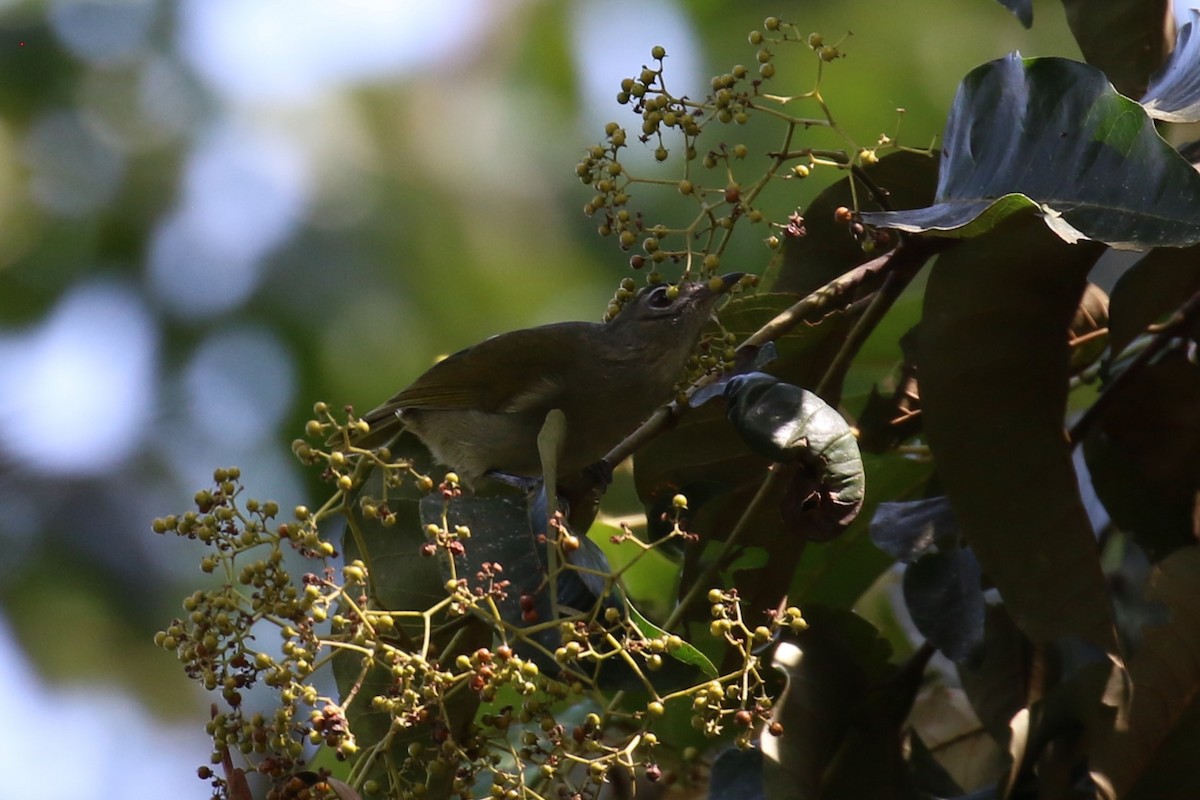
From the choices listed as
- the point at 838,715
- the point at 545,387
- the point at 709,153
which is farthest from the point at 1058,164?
the point at 545,387

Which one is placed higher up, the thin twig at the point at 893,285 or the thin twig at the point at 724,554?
the thin twig at the point at 893,285

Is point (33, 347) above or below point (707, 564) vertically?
above

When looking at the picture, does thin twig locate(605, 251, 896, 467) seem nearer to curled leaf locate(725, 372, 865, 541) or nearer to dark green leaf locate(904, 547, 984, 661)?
curled leaf locate(725, 372, 865, 541)

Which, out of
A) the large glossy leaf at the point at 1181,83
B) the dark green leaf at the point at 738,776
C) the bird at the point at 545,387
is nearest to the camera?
the large glossy leaf at the point at 1181,83

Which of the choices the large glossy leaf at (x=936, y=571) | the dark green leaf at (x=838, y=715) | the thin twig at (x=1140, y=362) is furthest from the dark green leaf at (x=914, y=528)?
the thin twig at (x=1140, y=362)

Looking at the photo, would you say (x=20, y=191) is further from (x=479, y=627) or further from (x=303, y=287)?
(x=479, y=627)

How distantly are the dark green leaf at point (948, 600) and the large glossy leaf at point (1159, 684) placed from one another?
235 millimetres

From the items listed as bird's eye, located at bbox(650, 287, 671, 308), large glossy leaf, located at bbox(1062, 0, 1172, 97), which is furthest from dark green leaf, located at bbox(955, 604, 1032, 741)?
large glossy leaf, located at bbox(1062, 0, 1172, 97)

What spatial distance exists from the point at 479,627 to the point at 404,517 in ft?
0.97

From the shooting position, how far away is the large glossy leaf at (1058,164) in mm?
1416

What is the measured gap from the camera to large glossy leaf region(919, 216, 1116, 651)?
71.4 inches

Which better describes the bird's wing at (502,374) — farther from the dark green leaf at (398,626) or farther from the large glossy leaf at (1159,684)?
the large glossy leaf at (1159,684)

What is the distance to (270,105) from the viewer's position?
37.1 feet

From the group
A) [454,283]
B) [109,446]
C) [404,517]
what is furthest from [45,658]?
[404,517]
